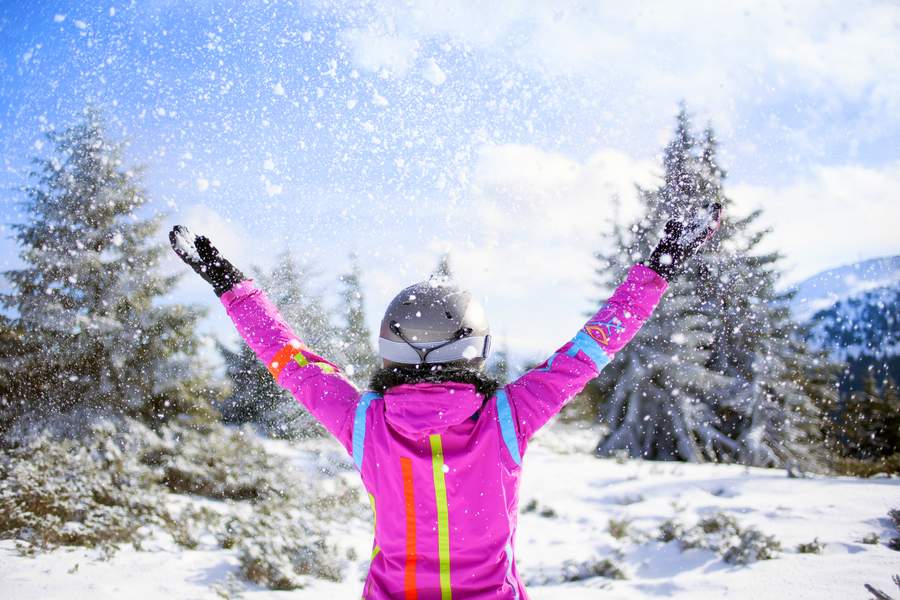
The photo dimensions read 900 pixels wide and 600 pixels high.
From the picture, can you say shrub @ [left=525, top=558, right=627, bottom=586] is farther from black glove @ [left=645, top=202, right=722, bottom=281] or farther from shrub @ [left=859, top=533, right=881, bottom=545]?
black glove @ [left=645, top=202, right=722, bottom=281]

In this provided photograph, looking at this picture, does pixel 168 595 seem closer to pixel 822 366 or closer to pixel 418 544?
pixel 418 544

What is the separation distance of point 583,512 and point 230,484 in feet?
18.1

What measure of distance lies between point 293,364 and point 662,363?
13807mm

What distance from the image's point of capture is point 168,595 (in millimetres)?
4531

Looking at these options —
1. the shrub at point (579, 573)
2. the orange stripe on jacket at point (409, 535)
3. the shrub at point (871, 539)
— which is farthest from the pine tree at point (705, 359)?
the orange stripe on jacket at point (409, 535)

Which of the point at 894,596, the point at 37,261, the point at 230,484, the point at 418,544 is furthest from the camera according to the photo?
the point at 37,261

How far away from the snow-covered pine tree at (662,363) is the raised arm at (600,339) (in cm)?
1227

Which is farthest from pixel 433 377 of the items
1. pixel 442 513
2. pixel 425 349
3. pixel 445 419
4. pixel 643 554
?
pixel 643 554

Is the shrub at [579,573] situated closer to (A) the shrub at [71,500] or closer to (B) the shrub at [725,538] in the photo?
(B) the shrub at [725,538]

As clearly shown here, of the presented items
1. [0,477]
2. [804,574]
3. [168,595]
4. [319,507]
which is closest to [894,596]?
[804,574]

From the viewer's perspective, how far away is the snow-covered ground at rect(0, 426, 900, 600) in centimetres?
433

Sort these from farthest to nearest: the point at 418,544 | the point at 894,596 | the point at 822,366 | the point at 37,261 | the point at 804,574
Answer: the point at 822,366 < the point at 37,261 < the point at 804,574 < the point at 894,596 < the point at 418,544

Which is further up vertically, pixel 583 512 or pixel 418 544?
pixel 418 544

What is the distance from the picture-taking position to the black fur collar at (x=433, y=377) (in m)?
2.00
